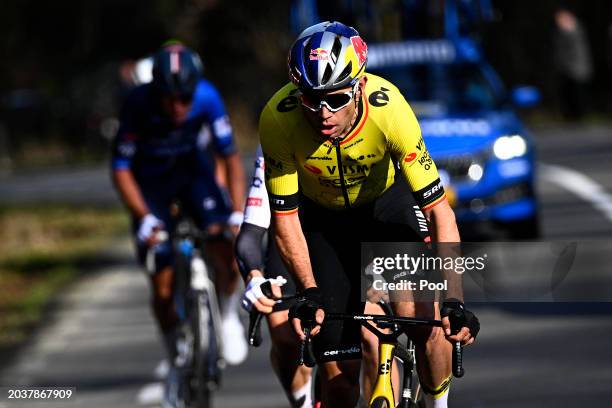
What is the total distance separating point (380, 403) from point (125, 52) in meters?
25.7

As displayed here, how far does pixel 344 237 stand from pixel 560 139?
2060 centimetres

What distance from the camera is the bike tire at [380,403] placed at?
21.0 feet

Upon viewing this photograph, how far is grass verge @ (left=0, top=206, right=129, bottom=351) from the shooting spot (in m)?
15.0

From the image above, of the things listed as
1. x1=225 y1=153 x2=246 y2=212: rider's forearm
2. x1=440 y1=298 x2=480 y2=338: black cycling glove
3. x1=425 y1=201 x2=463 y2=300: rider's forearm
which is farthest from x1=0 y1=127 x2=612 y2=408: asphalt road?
x1=225 y1=153 x2=246 y2=212: rider's forearm

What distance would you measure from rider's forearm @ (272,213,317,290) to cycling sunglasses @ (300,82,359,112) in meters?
0.58

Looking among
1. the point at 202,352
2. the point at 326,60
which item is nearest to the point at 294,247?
the point at 326,60

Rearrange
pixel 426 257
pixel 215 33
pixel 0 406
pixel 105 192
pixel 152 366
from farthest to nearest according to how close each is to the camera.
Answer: pixel 215 33
pixel 105 192
pixel 152 366
pixel 0 406
pixel 426 257

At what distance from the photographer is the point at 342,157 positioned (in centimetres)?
671

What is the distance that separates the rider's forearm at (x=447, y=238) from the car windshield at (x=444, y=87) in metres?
8.79

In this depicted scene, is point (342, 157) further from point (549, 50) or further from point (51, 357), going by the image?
point (549, 50)

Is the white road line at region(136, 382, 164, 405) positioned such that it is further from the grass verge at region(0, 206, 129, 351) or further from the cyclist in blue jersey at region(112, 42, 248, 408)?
→ the grass verge at region(0, 206, 129, 351)

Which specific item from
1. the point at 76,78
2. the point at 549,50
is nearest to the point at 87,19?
the point at 76,78

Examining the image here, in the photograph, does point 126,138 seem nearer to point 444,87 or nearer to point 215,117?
point 215,117

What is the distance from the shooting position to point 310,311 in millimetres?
6254
